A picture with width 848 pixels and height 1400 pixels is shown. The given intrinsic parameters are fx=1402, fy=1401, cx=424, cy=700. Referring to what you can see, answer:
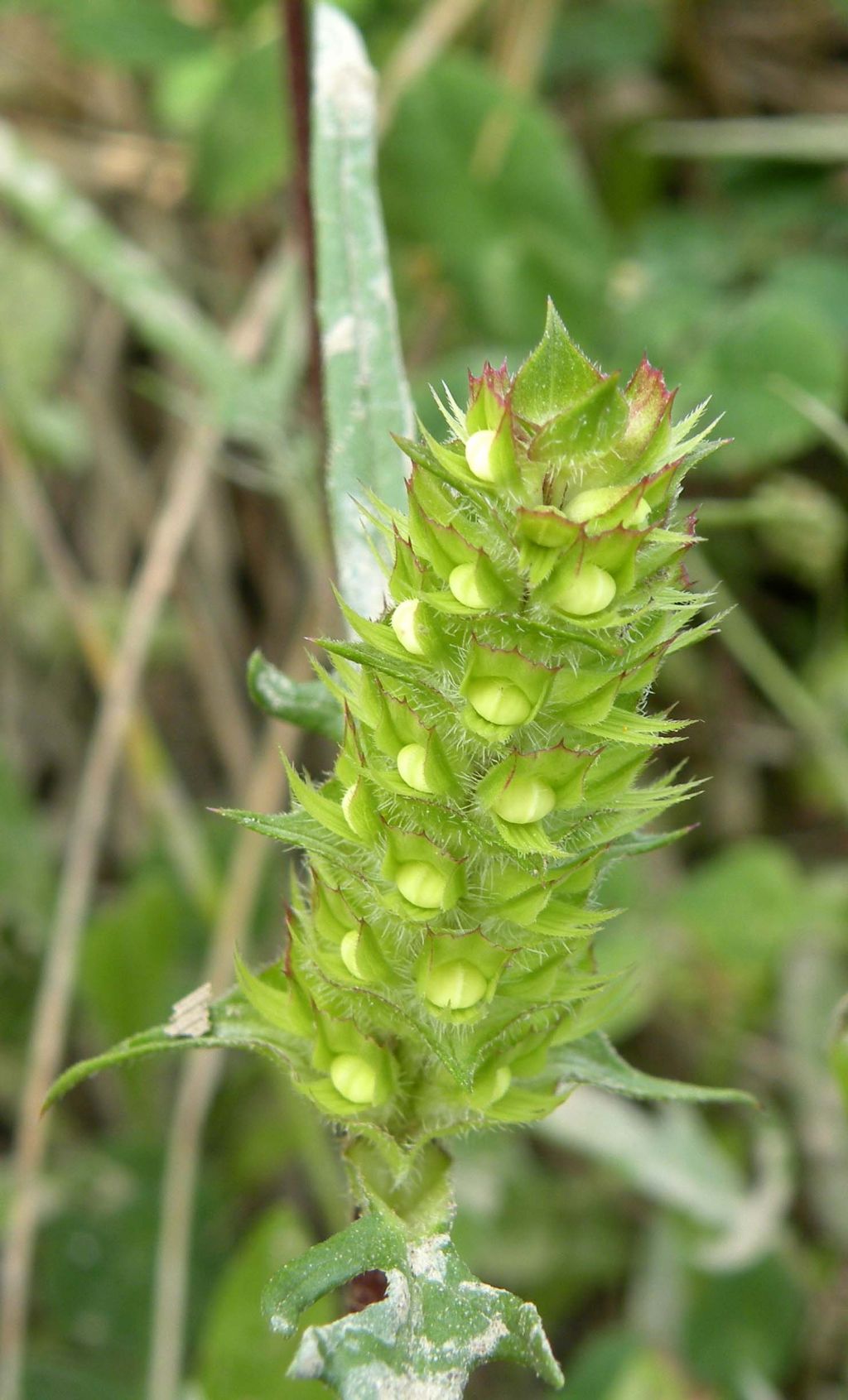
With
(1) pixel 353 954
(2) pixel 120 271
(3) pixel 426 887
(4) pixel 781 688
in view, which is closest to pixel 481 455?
(3) pixel 426 887

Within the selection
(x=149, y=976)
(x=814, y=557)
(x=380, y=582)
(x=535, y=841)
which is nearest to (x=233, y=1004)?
(x=535, y=841)

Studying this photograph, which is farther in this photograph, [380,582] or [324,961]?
[380,582]

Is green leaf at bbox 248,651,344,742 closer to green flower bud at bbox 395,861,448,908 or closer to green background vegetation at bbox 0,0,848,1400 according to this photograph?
green flower bud at bbox 395,861,448,908

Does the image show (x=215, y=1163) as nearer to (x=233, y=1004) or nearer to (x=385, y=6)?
(x=233, y=1004)

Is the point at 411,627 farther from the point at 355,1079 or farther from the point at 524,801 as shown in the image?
the point at 355,1079

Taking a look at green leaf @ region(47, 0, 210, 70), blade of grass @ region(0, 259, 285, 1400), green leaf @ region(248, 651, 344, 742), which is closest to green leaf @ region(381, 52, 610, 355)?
blade of grass @ region(0, 259, 285, 1400)
